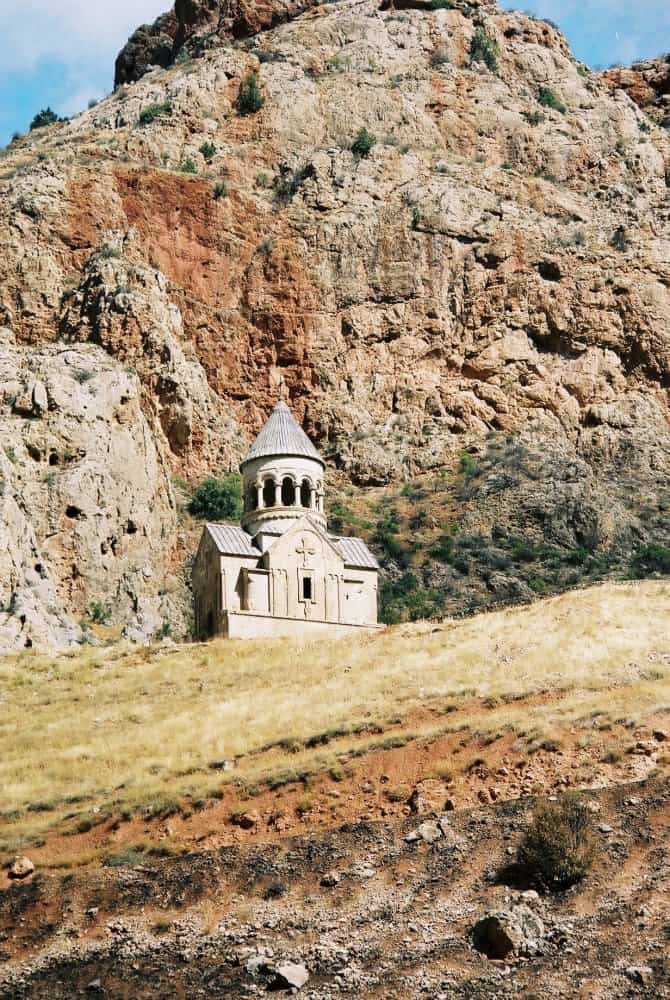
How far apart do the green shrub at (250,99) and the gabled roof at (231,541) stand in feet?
158

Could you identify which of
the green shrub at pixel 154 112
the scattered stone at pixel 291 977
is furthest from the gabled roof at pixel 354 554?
the green shrub at pixel 154 112

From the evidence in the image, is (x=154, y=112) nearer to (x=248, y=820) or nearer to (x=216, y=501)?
(x=216, y=501)

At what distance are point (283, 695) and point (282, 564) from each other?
12.5 m

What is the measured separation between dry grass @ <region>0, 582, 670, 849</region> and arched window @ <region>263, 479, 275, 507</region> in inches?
323

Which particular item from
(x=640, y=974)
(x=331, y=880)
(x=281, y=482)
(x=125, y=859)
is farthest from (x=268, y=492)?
(x=640, y=974)

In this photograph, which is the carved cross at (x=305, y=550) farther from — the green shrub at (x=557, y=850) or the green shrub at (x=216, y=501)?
the green shrub at (x=557, y=850)

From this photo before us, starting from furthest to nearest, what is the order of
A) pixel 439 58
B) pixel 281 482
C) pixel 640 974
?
pixel 439 58 → pixel 281 482 → pixel 640 974

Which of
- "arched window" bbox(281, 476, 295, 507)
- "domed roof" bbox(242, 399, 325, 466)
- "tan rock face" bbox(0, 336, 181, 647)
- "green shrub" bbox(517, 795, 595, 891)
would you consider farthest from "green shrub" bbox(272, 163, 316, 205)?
"green shrub" bbox(517, 795, 595, 891)

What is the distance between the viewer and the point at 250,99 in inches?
3679

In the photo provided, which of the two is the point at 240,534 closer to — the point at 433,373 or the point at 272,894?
the point at 272,894

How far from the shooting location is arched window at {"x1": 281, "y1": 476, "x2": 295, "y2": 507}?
53.3 meters

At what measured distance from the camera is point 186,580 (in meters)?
66.9

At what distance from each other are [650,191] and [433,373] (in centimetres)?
2180

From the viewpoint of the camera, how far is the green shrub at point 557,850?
76.8ft
